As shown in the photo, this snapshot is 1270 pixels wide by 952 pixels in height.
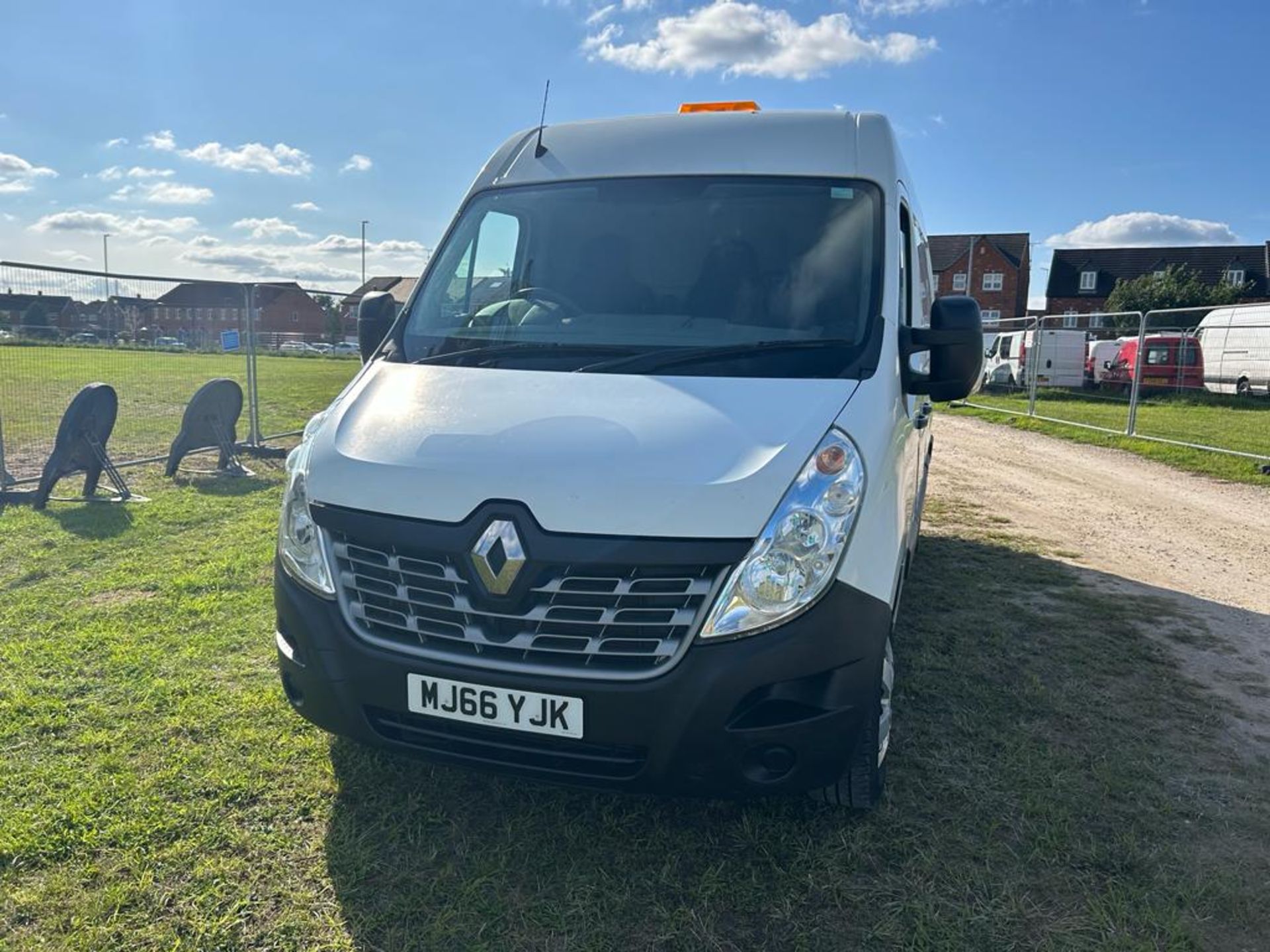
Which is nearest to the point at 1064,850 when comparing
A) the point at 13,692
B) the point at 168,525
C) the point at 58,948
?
the point at 58,948

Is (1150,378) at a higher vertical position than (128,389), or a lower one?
higher

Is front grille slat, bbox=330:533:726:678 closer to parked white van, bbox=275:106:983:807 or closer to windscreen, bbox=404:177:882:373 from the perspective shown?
parked white van, bbox=275:106:983:807

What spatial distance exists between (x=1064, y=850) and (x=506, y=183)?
3.33 meters

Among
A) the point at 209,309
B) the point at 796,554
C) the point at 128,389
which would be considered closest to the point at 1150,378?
the point at 209,309

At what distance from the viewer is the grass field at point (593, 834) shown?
250 centimetres

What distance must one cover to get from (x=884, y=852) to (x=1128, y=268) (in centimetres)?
6063

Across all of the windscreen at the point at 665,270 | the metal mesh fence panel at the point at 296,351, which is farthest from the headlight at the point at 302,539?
the metal mesh fence panel at the point at 296,351

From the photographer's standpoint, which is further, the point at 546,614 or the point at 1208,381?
the point at 1208,381

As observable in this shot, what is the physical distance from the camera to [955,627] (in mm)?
4984

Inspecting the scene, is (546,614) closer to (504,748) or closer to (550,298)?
(504,748)

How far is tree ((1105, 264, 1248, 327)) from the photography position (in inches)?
1781

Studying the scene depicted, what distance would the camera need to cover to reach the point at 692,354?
2.96 metres

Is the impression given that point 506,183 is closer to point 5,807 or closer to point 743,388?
point 743,388

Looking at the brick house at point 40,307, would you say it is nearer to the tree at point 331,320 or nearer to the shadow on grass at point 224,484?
the shadow on grass at point 224,484
